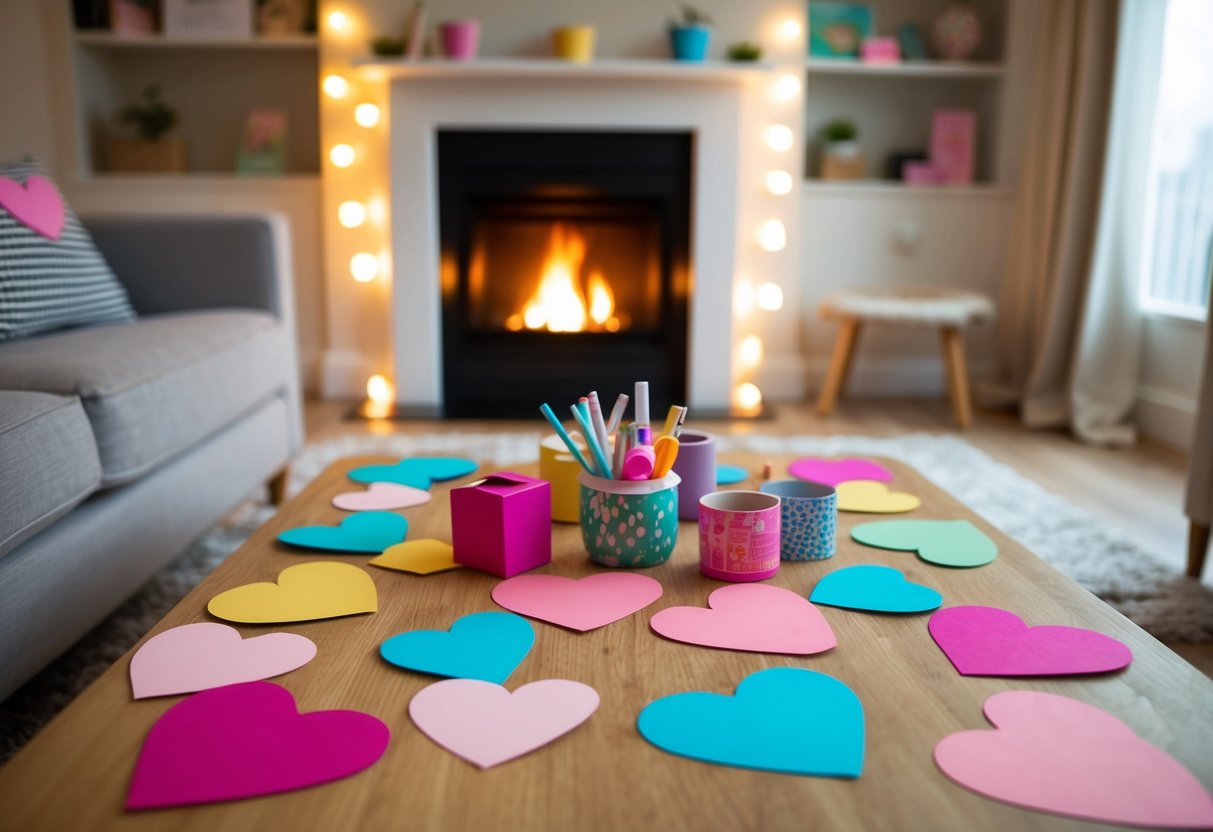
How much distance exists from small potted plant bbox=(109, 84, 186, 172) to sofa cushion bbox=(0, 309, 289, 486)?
1.59 m

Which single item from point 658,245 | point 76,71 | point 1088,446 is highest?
point 76,71

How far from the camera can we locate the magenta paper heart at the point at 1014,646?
2.93ft

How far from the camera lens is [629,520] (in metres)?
1.15

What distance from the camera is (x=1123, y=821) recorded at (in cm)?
68

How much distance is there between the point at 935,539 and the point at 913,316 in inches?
75.6

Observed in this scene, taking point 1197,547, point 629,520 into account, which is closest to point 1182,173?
point 1197,547

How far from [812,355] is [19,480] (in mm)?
2964

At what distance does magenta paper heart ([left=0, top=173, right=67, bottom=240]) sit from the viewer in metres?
1.91

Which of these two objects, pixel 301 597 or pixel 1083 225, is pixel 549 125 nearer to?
pixel 1083 225

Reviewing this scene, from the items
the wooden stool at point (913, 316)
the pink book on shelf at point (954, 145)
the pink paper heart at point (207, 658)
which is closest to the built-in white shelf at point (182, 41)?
the wooden stool at point (913, 316)

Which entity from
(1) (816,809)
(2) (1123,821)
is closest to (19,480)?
(1) (816,809)

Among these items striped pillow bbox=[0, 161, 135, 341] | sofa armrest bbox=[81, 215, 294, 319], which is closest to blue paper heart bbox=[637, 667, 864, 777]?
striped pillow bbox=[0, 161, 135, 341]

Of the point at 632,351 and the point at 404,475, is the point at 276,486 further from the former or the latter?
the point at 632,351

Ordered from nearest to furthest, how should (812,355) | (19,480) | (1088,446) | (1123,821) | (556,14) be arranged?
1. (1123,821)
2. (19,480)
3. (1088,446)
4. (556,14)
5. (812,355)
